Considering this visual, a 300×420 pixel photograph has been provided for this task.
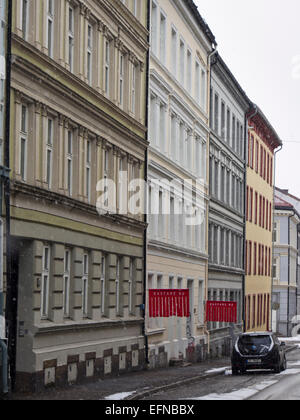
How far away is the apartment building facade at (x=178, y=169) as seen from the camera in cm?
3812

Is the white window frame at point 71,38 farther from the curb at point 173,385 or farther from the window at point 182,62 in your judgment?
the window at point 182,62

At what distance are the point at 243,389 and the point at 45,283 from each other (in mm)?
5702

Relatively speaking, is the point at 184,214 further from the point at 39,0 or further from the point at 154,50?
the point at 39,0

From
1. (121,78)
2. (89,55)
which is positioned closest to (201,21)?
(121,78)

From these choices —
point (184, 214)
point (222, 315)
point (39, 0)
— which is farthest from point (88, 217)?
point (222, 315)

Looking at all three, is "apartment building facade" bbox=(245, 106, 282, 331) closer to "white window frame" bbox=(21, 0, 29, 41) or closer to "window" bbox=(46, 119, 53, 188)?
"window" bbox=(46, 119, 53, 188)

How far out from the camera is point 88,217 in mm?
28922

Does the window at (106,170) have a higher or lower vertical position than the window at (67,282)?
higher

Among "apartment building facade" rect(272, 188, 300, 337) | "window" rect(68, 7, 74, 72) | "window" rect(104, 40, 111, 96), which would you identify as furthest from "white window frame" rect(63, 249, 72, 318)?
"apartment building facade" rect(272, 188, 300, 337)

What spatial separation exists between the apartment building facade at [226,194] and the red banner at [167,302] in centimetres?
1434

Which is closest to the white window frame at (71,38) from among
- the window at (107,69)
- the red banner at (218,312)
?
the window at (107,69)

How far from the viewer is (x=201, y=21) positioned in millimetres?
45688
